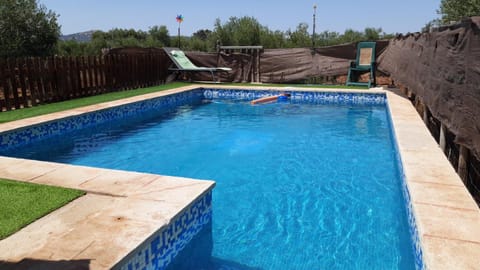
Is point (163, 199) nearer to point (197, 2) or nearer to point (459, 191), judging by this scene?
point (459, 191)

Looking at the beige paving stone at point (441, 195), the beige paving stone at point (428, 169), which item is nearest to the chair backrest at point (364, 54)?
the beige paving stone at point (428, 169)

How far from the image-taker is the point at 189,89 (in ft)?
37.2

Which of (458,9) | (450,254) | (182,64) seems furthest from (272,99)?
(458,9)

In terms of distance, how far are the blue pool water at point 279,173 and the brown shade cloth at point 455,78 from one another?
0.93 m

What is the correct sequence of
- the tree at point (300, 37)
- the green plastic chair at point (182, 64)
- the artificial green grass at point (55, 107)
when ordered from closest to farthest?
the artificial green grass at point (55, 107) < the green plastic chair at point (182, 64) < the tree at point (300, 37)

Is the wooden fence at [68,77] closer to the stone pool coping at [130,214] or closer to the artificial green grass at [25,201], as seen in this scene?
the stone pool coping at [130,214]

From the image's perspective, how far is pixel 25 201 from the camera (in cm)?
279

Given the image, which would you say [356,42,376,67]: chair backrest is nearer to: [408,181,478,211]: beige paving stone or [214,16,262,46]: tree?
[214,16,262,46]: tree

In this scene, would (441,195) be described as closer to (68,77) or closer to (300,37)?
(68,77)

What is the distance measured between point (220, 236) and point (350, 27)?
2155 cm

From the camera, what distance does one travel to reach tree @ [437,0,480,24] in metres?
21.9

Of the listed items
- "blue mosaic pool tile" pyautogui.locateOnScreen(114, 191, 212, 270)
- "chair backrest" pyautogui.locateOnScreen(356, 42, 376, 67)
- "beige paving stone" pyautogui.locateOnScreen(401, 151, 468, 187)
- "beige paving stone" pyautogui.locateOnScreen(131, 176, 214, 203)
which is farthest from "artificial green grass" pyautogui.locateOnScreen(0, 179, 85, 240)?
"chair backrest" pyautogui.locateOnScreen(356, 42, 376, 67)

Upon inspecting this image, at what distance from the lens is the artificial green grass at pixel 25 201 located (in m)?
2.47

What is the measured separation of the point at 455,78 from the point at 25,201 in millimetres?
3906
